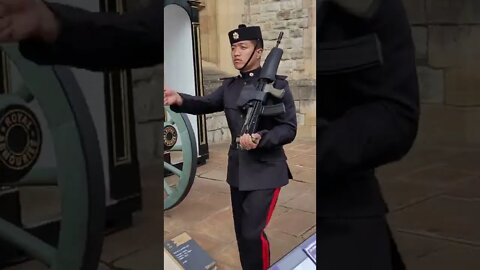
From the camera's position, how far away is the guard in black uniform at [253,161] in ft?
5.00

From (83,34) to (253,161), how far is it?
2.49 feet

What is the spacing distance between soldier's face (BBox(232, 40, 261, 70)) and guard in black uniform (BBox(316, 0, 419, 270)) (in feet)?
2.16

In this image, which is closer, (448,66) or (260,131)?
(448,66)

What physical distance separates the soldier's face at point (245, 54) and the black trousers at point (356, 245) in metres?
0.72

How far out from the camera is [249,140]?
56.3 inches

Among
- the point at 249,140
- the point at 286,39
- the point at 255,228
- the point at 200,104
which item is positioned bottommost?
the point at 255,228

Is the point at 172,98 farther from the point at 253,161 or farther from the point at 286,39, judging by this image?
the point at 286,39

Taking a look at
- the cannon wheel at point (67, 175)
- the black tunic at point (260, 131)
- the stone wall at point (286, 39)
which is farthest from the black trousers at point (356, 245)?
the stone wall at point (286, 39)

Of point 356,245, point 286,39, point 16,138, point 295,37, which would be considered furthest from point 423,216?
point 286,39

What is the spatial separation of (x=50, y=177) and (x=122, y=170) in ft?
0.43

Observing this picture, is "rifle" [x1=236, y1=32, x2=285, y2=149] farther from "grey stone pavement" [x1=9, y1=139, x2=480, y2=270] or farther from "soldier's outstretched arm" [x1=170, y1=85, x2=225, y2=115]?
"grey stone pavement" [x1=9, y1=139, x2=480, y2=270]

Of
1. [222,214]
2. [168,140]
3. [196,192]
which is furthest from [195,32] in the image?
[222,214]

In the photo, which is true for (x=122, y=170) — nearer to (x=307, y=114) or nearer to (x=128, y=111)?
Result: (x=128, y=111)

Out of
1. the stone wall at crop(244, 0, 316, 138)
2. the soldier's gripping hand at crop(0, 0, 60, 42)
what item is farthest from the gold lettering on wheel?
the stone wall at crop(244, 0, 316, 138)
